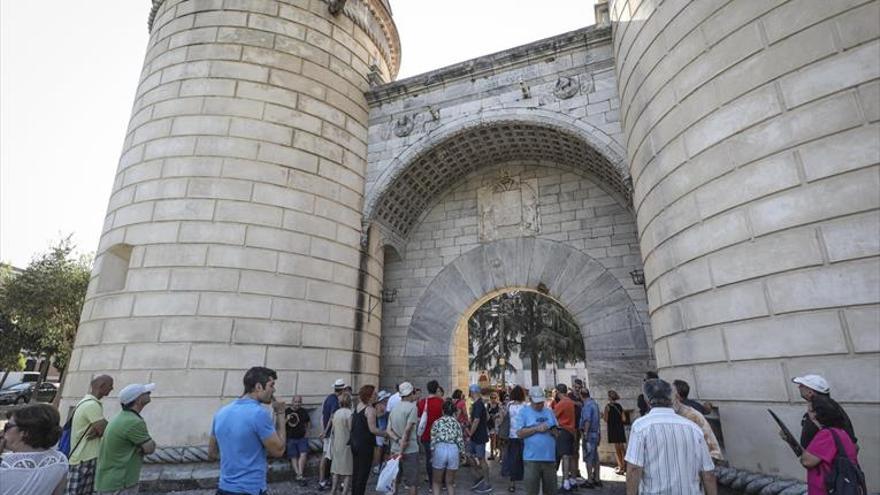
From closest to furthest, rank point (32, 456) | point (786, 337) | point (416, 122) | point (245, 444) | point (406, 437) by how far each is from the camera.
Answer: point (32, 456)
point (245, 444)
point (786, 337)
point (406, 437)
point (416, 122)

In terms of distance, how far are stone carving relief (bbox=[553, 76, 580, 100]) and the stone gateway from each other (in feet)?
0.13

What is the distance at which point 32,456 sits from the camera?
7.02 ft

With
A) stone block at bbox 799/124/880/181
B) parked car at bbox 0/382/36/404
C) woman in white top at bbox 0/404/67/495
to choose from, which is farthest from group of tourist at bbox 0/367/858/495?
parked car at bbox 0/382/36/404

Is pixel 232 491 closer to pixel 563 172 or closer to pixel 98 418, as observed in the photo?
pixel 98 418

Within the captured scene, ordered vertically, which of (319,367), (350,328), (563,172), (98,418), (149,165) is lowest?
(98,418)

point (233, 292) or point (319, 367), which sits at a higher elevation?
point (233, 292)

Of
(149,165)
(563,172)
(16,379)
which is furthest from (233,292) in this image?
(16,379)

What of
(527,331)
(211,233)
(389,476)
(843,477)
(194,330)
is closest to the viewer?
(843,477)

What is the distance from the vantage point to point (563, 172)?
1012cm

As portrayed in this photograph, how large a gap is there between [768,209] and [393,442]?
5.04 meters

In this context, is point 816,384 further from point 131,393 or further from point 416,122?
point 416,122

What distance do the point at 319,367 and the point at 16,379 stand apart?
3605cm

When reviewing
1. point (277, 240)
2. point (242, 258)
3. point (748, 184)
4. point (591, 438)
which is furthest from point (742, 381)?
point (242, 258)

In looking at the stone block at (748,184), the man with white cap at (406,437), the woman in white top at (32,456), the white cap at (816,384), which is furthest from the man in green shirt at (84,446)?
the stone block at (748,184)
